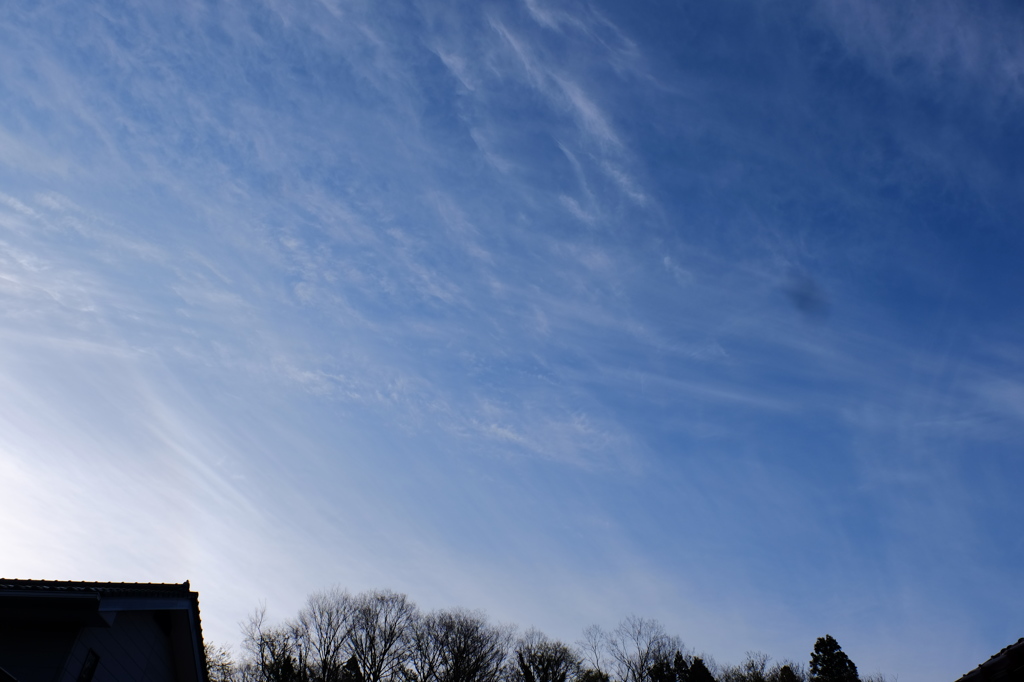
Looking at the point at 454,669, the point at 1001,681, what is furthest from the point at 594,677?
the point at 1001,681

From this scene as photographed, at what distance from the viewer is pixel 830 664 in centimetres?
6325

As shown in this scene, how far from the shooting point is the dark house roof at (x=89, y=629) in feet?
34.9

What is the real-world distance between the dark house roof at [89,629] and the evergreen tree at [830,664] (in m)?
68.8

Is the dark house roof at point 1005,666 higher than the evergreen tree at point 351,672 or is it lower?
lower

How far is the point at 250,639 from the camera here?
1913 inches

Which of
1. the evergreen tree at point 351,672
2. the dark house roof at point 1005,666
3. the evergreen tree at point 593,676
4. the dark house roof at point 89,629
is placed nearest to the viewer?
the dark house roof at point 1005,666

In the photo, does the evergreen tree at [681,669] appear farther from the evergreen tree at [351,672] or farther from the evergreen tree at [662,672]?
the evergreen tree at [351,672]

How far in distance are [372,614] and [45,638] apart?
45.2 metres

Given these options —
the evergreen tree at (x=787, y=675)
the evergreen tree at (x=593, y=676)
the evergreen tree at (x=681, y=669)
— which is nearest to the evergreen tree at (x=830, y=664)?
the evergreen tree at (x=787, y=675)

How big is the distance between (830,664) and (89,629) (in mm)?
72564

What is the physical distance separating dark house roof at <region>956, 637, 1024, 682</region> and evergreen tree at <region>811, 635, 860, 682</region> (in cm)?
6584

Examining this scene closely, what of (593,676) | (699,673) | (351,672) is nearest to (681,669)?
(699,673)

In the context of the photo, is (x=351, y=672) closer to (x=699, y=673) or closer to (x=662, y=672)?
(x=662, y=672)

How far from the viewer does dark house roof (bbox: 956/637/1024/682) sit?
877cm
